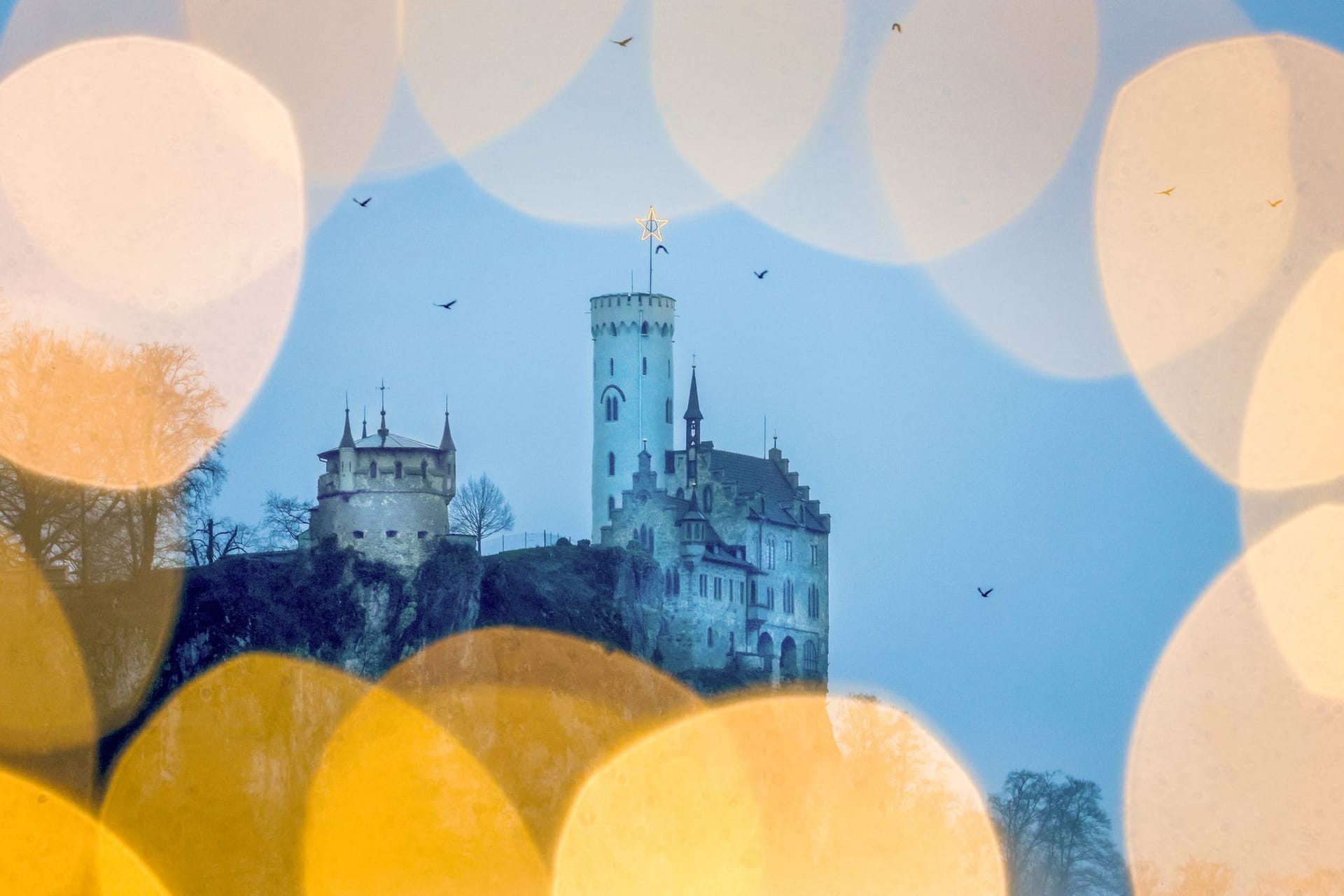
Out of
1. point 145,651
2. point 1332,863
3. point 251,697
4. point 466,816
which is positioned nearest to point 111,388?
point 145,651

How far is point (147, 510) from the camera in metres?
87.1

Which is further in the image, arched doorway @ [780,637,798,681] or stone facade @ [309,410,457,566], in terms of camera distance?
arched doorway @ [780,637,798,681]

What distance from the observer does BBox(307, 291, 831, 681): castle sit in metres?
121

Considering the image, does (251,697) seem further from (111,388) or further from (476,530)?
(476,530)

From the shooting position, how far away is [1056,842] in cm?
13825

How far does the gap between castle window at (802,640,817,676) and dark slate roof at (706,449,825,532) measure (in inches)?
240

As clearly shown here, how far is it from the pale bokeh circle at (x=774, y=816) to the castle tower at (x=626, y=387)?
12.1 meters

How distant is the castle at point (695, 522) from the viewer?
12069 centimetres

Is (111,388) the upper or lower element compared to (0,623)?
upper

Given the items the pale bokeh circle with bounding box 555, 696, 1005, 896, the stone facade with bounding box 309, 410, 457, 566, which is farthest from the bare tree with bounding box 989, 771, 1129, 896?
the stone facade with bounding box 309, 410, 457, 566

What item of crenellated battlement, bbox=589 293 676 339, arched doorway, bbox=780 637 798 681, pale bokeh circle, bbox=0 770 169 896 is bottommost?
pale bokeh circle, bbox=0 770 169 896

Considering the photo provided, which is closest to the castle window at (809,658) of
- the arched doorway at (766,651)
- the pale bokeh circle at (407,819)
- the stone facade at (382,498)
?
the arched doorway at (766,651)

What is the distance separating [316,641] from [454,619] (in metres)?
7.85

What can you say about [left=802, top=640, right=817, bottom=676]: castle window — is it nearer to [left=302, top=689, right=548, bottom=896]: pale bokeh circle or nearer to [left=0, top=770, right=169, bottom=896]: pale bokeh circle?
[left=302, top=689, right=548, bottom=896]: pale bokeh circle
